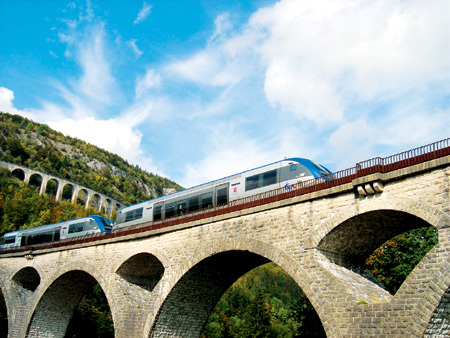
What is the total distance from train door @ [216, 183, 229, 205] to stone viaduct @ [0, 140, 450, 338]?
4.17ft

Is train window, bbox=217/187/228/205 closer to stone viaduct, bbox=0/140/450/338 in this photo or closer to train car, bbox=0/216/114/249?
stone viaduct, bbox=0/140/450/338

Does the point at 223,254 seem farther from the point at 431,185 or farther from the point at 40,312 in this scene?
the point at 40,312

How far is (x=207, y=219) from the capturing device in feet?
69.2

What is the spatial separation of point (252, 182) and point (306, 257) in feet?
18.5

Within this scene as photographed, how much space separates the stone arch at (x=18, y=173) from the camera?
7950 cm

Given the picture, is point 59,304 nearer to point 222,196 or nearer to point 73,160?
point 222,196

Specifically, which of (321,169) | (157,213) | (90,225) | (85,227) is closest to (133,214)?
(157,213)

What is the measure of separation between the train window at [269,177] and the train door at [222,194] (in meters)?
2.60

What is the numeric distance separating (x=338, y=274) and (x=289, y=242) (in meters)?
2.32

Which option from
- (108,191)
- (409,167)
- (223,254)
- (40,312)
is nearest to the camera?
(409,167)

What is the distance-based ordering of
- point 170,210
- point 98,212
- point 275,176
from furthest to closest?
point 98,212 → point 170,210 → point 275,176

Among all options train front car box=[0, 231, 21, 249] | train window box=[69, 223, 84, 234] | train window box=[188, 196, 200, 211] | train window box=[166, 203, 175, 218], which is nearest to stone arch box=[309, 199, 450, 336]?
train window box=[188, 196, 200, 211]

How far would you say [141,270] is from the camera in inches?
1041

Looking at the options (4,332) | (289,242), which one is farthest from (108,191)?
(289,242)
